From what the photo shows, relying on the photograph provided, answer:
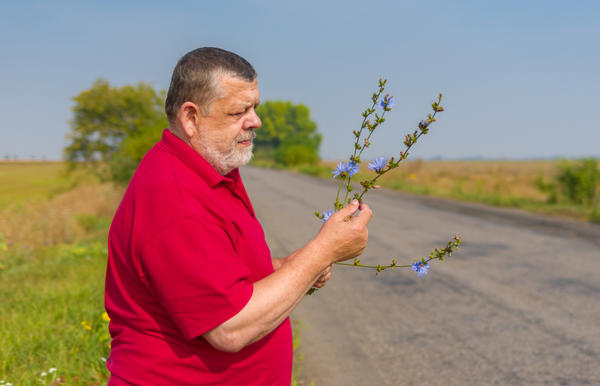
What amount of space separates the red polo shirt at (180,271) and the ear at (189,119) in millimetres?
50

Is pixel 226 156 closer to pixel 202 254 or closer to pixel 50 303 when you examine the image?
pixel 202 254

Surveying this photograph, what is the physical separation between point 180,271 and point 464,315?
4442 millimetres

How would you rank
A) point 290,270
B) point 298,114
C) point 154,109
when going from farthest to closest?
1. point 298,114
2. point 154,109
3. point 290,270

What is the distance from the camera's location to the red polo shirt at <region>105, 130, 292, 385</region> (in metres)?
1.31

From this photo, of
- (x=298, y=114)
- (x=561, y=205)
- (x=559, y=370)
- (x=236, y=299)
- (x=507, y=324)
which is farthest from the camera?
(x=298, y=114)

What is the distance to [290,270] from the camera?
4.85ft

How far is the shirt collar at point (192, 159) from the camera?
1485 millimetres

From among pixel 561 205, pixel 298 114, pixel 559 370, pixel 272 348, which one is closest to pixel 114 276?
pixel 272 348

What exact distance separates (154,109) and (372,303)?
2372 cm

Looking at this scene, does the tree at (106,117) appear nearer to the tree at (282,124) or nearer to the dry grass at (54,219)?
the dry grass at (54,219)

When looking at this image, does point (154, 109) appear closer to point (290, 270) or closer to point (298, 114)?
point (290, 270)

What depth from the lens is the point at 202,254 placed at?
1306 mm

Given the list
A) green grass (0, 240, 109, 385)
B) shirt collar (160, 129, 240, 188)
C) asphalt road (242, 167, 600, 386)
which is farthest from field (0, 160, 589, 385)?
asphalt road (242, 167, 600, 386)

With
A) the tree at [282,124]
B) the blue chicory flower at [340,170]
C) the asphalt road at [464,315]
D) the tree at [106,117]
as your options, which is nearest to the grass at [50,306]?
the asphalt road at [464,315]
